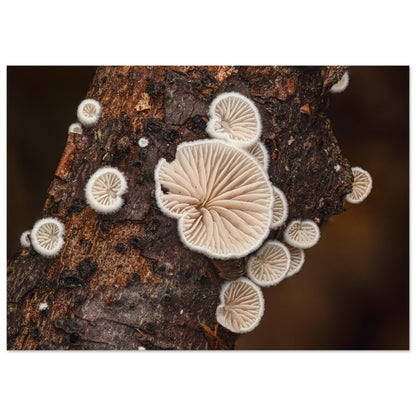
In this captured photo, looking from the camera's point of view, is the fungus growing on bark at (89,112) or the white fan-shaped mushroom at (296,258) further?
the white fan-shaped mushroom at (296,258)

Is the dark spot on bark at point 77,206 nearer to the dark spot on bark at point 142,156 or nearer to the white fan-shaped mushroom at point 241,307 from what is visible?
the dark spot on bark at point 142,156

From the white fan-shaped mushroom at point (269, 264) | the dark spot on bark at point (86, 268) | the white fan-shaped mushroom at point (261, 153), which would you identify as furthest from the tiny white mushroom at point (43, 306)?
the white fan-shaped mushroom at point (261, 153)

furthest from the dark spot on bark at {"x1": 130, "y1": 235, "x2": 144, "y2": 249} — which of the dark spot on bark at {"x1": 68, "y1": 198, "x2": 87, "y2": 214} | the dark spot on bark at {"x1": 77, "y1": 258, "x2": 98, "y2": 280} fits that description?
the dark spot on bark at {"x1": 68, "y1": 198, "x2": 87, "y2": 214}

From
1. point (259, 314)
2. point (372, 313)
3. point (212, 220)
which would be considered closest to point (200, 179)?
point (212, 220)

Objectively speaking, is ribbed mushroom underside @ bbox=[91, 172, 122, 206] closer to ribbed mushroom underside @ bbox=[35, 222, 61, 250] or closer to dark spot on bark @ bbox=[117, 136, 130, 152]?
dark spot on bark @ bbox=[117, 136, 130, 152]

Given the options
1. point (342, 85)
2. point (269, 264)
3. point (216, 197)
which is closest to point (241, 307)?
point (269, 264)

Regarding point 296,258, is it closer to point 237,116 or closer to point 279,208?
point 279,208
